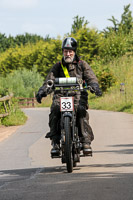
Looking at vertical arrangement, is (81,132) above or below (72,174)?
above

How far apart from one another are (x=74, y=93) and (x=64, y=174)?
123 cm

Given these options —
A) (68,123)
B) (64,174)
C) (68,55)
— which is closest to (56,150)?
(64,174)

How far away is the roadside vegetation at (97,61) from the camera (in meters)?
39.4

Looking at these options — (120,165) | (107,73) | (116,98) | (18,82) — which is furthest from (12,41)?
(120,165)

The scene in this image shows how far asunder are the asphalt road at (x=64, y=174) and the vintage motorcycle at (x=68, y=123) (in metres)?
0.25

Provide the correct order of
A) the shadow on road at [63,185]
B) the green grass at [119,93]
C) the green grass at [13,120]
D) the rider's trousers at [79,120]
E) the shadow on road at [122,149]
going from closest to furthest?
1. the shadow on road at [63,185]
2. the rider's trousers at [79,120]
3. the shadow on road at [122,149]
4. the green grass at [13,120]
5. the green grass at [119,93]

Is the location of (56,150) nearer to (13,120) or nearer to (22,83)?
(13,120)

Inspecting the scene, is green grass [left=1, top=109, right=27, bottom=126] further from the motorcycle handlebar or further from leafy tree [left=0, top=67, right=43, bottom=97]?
leafy tree [left=0, top=67, right=43, bottom=97]

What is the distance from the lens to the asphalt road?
6059 mm

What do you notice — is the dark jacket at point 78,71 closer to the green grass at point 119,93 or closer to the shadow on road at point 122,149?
the shadow on road at point 122,149

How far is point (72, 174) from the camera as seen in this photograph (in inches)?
307

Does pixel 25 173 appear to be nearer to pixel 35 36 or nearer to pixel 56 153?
pixel 56 153

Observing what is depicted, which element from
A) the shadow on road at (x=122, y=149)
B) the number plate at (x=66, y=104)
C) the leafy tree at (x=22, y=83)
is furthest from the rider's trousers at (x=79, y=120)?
the leafy tree at (x=22, y=83)

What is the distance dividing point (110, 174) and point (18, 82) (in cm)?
4804
